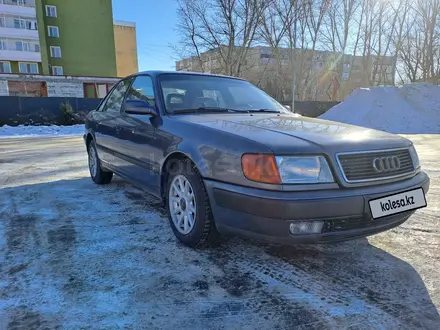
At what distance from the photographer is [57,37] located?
3984 centimetres

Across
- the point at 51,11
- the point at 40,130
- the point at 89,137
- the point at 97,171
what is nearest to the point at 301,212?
the point at 97,171

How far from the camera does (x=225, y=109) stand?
10.9ft

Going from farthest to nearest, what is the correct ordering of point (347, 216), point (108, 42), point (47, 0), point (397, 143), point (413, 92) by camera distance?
1. point (108, 42)
2. point (47, 0)
3. point (413, 92)
4. point (397, 143)
5. point (347, 216)

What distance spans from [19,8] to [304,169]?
146ft

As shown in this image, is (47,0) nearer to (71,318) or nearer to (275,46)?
(275,46)

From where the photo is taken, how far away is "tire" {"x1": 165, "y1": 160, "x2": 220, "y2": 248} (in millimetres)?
2473

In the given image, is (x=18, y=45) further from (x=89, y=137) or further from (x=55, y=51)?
(x=89, y=137)

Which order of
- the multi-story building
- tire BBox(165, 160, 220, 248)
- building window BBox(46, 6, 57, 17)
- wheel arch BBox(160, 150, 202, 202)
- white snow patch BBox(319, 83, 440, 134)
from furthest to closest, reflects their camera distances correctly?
building window BBox(46, 6, 57, 17), the multi-story building, white snow patch BBox(319, 83, 440, 134), wheel arch BBox(160, 150, 202, 202), tire BBox(165, 160, 220, 248)

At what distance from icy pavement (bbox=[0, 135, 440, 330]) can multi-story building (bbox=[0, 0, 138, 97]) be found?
1283 inches

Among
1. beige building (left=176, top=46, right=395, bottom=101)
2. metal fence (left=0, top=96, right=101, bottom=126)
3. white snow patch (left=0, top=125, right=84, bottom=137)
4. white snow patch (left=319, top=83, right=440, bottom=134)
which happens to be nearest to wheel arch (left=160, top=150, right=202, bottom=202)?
white snow patch (left=0, top=125, right=84, bottom=137)

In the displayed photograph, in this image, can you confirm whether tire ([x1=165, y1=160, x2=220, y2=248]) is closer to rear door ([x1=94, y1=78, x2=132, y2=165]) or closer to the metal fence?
rear door ([x1=94, y1=78, x2=132, y2=165])

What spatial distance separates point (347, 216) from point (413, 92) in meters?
21.0

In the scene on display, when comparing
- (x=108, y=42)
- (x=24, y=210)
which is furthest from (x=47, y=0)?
(x=24, y=210)

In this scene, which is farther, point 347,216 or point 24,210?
point 24,210
